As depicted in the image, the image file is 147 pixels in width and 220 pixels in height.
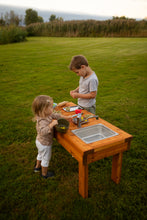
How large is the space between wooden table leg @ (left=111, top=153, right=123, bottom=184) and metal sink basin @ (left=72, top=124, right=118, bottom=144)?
0.31m

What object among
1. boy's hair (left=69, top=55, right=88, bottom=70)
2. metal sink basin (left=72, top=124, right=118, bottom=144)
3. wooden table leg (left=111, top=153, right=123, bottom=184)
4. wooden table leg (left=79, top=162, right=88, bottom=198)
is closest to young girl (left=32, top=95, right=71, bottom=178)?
metal sink basin (left=72, top=124, right=118, bottom=144)

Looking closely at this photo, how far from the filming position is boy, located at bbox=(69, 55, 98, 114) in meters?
2.71

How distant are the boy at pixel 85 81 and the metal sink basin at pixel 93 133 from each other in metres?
0.61

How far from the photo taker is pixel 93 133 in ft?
8.30

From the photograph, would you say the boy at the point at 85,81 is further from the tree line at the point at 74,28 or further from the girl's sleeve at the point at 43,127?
the tree line at the point at 74,28

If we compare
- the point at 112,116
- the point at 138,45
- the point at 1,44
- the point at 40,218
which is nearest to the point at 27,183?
the point at 40,218

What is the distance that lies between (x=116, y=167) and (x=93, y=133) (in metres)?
0.57

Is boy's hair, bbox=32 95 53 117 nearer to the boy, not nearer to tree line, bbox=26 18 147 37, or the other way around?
the boy

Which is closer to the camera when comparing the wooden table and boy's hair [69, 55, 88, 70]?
the wooden table

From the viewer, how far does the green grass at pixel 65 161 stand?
7.45 ft

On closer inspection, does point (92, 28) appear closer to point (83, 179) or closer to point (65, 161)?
point (65, 161)

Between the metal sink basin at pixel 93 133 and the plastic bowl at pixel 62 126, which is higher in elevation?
the plastic bowl at pixel 62 126

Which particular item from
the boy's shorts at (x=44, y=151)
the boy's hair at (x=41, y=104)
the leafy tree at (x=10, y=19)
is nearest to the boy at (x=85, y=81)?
the boy's hair at (x=41, y=104)

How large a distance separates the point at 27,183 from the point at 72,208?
0.80 m
